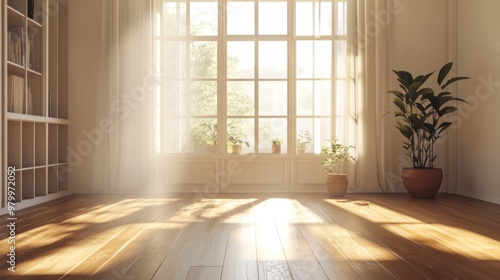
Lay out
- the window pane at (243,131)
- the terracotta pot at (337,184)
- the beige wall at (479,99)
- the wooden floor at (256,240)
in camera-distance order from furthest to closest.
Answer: the window pane at (243,131) → the terracotta pot at (337,184) → the beige wall at (479,99) → the wooden floor at (256,240)

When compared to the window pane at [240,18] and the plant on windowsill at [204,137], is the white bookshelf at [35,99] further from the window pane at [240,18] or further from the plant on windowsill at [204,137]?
the window pane at [240,18]

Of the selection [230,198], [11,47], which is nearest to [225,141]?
[230,198]

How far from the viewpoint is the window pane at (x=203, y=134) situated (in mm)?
6672

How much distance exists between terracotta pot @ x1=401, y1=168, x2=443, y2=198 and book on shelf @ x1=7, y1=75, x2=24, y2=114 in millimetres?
4437

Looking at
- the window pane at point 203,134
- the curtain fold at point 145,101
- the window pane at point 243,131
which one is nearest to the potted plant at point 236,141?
the window pane at point 243,131

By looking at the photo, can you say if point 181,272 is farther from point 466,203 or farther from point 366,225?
point 466,203

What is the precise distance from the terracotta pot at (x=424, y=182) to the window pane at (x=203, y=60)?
9.52 feet

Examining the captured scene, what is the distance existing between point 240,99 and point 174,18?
1.43m

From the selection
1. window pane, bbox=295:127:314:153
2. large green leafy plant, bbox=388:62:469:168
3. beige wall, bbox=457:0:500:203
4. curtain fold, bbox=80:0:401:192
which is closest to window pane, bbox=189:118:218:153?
curtain fold, bbox=80:0:401:192

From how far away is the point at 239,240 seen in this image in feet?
10.8

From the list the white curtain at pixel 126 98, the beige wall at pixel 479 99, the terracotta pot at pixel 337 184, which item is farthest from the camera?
the white curtain at pixel 126 98

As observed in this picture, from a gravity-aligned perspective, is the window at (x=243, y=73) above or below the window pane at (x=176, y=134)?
above

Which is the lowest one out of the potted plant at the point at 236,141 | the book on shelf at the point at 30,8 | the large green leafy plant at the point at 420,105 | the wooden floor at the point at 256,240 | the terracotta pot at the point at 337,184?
the wooden floor at the point at 256,240

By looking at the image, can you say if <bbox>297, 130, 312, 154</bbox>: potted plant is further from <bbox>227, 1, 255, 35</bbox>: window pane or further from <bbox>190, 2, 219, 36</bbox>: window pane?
<bbox>190, 2, 219, 36</bbox>: window pane
